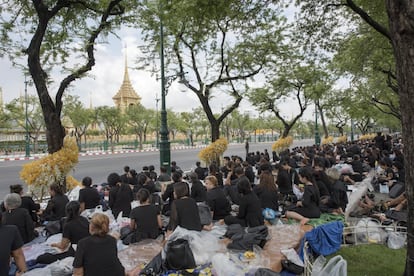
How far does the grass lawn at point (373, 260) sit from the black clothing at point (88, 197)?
17.1 ft

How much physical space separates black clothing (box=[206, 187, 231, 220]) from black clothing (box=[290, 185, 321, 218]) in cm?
152

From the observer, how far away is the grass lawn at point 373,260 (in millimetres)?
4887

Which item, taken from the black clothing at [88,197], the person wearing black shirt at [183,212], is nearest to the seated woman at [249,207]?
the person wearing black shirt at [183,212]

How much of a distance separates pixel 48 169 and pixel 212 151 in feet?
23.2

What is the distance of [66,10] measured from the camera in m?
10.4

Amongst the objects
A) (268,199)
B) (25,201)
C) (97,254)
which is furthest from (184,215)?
(25,201)

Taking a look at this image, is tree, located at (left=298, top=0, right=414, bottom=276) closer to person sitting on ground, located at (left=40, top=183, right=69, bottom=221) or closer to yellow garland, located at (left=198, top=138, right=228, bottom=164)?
person sitting on ground, located at (left=40, top=183, right=69, bottom=221)

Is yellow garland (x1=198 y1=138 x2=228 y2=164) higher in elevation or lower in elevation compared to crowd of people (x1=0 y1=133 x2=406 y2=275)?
higher

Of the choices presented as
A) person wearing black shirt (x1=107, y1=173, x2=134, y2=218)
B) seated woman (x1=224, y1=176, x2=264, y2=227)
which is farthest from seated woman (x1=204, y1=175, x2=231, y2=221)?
person wearing black shirt (x1=107, y1=173, x2=134, y2=218)

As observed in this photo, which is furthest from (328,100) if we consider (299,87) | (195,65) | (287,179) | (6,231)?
(6,231)

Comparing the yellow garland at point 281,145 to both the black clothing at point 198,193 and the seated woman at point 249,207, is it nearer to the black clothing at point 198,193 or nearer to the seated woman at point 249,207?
the black clothing at point 198,193

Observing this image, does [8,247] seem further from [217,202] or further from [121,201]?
[217,202]

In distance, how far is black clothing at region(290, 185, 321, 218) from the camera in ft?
20.6

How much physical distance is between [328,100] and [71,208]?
30081mm
